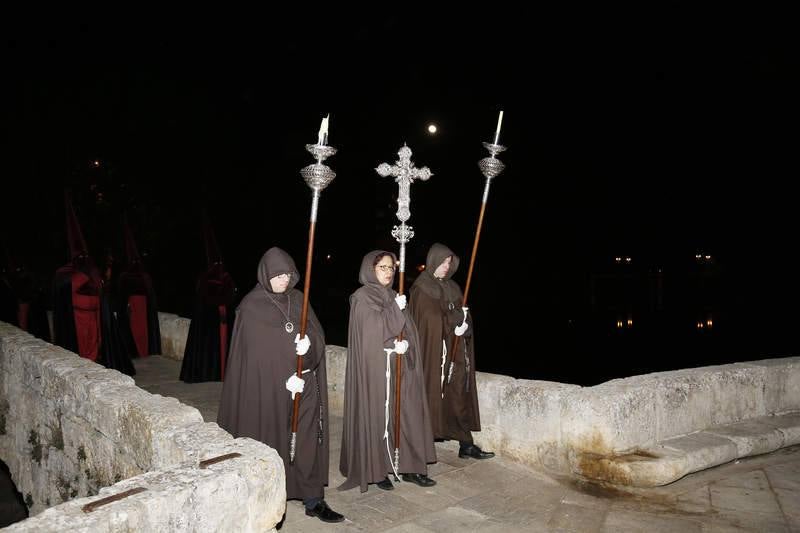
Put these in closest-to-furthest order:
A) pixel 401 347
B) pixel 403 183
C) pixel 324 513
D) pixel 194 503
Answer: pixel 194 503 < pixel 324 513 < pixel 401 347 < pixel 403 183

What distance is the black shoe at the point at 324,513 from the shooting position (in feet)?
12.9

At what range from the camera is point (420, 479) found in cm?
461

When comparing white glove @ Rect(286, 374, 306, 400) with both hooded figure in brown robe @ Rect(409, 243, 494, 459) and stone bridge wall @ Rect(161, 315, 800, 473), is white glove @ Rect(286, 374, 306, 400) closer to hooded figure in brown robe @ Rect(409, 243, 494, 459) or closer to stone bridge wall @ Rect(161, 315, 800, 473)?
hooded figure in brown robe @ Rect(409, 243, 494, 459)

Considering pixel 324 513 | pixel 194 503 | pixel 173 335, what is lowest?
pixel 324 513

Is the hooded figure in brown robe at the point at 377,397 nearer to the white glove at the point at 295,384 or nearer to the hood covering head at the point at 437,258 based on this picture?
the white glove at the point at 295,384

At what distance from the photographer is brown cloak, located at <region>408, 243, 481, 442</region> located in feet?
16.9

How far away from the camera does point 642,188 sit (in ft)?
83.9

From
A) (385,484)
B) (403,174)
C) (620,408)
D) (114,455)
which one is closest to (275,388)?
(114,455)

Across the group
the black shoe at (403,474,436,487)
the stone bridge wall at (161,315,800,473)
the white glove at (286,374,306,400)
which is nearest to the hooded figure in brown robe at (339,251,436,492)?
the black shoe at (403,474,436,487)

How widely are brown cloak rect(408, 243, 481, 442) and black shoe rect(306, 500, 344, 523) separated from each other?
4.75 ft

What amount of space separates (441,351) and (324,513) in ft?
6.23

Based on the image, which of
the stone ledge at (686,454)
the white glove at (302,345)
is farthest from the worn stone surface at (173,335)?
the stone ledge at (686,454)

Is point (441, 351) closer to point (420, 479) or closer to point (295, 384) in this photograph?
point (420, 479)

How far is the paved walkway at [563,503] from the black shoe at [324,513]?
0.04 meters
